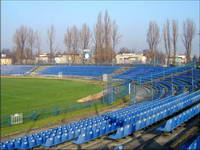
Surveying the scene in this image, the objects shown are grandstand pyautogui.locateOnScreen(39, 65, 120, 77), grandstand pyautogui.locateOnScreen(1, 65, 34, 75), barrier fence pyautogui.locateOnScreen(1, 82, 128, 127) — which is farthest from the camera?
grandstand pyautogui.locateOnScreen(1, 65, 34, 75)

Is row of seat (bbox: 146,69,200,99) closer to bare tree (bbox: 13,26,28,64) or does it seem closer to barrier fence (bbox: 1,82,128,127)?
barrier fence (bbox: 1,82,128,127)

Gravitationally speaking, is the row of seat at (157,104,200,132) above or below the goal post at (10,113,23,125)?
above

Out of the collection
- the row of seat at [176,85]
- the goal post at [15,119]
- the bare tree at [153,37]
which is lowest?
the goal post at [15,119]

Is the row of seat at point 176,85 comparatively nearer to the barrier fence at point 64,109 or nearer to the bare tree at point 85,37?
the barrier fence at point 64,109

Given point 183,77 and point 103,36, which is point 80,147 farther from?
point 103,36

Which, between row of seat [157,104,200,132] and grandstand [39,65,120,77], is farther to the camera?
grandstand [39,65,120,77]

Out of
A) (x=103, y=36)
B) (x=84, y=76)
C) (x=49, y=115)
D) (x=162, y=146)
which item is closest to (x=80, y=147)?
(x=162, y=146)

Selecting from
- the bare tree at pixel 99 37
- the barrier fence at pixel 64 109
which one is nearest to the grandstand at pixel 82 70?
the bare tree at pixel 99 37

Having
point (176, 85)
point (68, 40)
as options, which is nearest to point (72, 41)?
point (68, 40)

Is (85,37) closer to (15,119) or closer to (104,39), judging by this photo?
(104,39)

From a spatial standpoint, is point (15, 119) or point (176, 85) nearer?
point (15, 119)

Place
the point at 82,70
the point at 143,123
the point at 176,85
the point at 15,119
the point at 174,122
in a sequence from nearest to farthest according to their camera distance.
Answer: the point at 174,122 < the point at 143,123 < the point at 15,119 < the point at 176,85 < the point at 82,70

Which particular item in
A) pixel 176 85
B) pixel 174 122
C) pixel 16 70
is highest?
pixel 16 70

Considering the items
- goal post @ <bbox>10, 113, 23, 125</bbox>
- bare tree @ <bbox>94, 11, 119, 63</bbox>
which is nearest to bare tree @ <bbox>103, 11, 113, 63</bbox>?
bare tree @ <bbox>94, 11, 119, 63</bbox>
